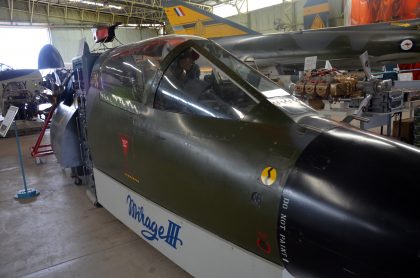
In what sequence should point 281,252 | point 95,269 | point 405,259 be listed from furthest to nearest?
point 95,269, point 281,252, point 405,259

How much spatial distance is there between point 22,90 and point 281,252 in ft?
42.7

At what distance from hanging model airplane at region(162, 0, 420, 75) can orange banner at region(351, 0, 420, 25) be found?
502 centimetres

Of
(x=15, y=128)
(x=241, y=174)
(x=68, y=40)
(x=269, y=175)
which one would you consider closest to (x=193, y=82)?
(x=241, y=174)

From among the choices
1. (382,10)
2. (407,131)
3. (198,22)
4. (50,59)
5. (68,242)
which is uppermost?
(382,10)

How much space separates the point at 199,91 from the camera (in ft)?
7.88

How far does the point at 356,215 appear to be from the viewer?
1.34m

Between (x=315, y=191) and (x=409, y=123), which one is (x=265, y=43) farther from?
(x=315, y=191)

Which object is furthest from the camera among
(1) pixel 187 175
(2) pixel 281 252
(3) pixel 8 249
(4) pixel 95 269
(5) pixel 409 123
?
(5) pixel 409 123

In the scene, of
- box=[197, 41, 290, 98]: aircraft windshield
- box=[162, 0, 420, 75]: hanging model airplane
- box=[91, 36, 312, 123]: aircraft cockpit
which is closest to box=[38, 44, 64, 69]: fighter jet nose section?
box=[162, 0, 420, 75]: hanging model airplane

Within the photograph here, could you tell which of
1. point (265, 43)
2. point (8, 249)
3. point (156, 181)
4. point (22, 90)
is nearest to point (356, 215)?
point (156, 181)

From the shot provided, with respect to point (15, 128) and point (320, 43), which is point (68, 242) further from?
point (320, 43)

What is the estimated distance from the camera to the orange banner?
44.7ft

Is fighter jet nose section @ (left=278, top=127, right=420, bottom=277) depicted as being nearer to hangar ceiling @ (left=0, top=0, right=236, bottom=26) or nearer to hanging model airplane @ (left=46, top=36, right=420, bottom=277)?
hanging model airplane @ (left=46, top=36, right=420, bottom=277)

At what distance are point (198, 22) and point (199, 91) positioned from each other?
1194cm
